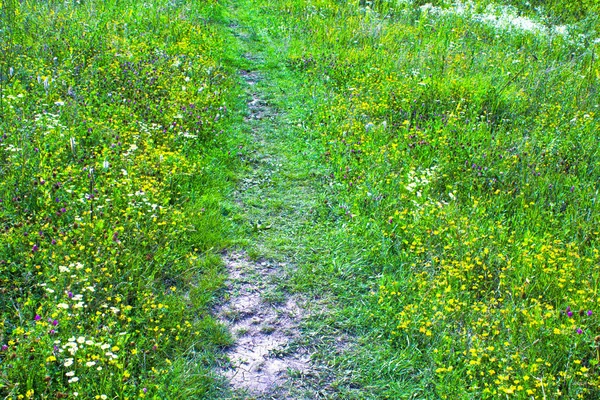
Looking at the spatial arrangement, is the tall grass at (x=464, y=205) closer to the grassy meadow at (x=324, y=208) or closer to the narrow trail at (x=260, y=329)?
the grassy meadow at (x=324, y=208)

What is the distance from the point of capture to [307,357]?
3773 millimetres

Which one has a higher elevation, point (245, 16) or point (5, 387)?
point (245, 16)

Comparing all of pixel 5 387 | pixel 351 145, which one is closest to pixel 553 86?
pixel 351 145

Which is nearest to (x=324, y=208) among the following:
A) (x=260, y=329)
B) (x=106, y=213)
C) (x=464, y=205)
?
(x=464, y=205)

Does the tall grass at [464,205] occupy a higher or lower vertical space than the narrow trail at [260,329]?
higher

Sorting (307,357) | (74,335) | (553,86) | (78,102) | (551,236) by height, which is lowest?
(307,357)

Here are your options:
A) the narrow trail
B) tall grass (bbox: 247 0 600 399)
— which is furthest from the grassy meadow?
the narrow trail

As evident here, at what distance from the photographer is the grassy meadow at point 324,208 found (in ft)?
11.4

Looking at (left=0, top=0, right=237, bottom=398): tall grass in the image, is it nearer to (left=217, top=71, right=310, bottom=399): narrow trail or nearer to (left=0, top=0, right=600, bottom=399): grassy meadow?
(left=0, top=0, right=600, bottom=399): grassy meadow

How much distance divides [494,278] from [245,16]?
31.1ft

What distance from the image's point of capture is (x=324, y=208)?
545 cm

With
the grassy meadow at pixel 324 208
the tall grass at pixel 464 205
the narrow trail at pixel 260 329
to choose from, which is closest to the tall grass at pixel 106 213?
the grassy meadow at pixel 324 208

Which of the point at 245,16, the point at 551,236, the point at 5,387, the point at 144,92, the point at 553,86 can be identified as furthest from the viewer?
the point at 245,16

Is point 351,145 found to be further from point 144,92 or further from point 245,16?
point 245,16
